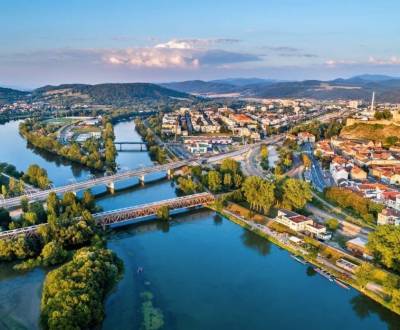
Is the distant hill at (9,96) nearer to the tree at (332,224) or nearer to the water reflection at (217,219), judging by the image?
the water reflection at (217,219)

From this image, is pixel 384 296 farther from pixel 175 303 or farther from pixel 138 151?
pixel 138 151

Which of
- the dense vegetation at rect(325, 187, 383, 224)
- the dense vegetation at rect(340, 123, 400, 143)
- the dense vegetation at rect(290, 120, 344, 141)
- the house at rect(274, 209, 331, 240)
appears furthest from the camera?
the dense vegetation at rect(290, 120, 344, 141)

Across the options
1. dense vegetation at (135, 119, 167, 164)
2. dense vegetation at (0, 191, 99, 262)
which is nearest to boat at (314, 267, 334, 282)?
dense vegetation at (0, 191, 99, 262)

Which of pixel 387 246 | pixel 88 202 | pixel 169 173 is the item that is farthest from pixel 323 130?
pixel 88 202

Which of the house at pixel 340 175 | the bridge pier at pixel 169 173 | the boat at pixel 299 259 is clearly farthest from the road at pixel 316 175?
the bridge pier at pixel 169 173

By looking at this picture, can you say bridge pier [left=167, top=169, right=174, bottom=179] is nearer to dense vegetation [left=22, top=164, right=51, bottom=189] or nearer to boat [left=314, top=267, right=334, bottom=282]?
dense vegetation [left=22, top=164, right=51, bottom=189]
